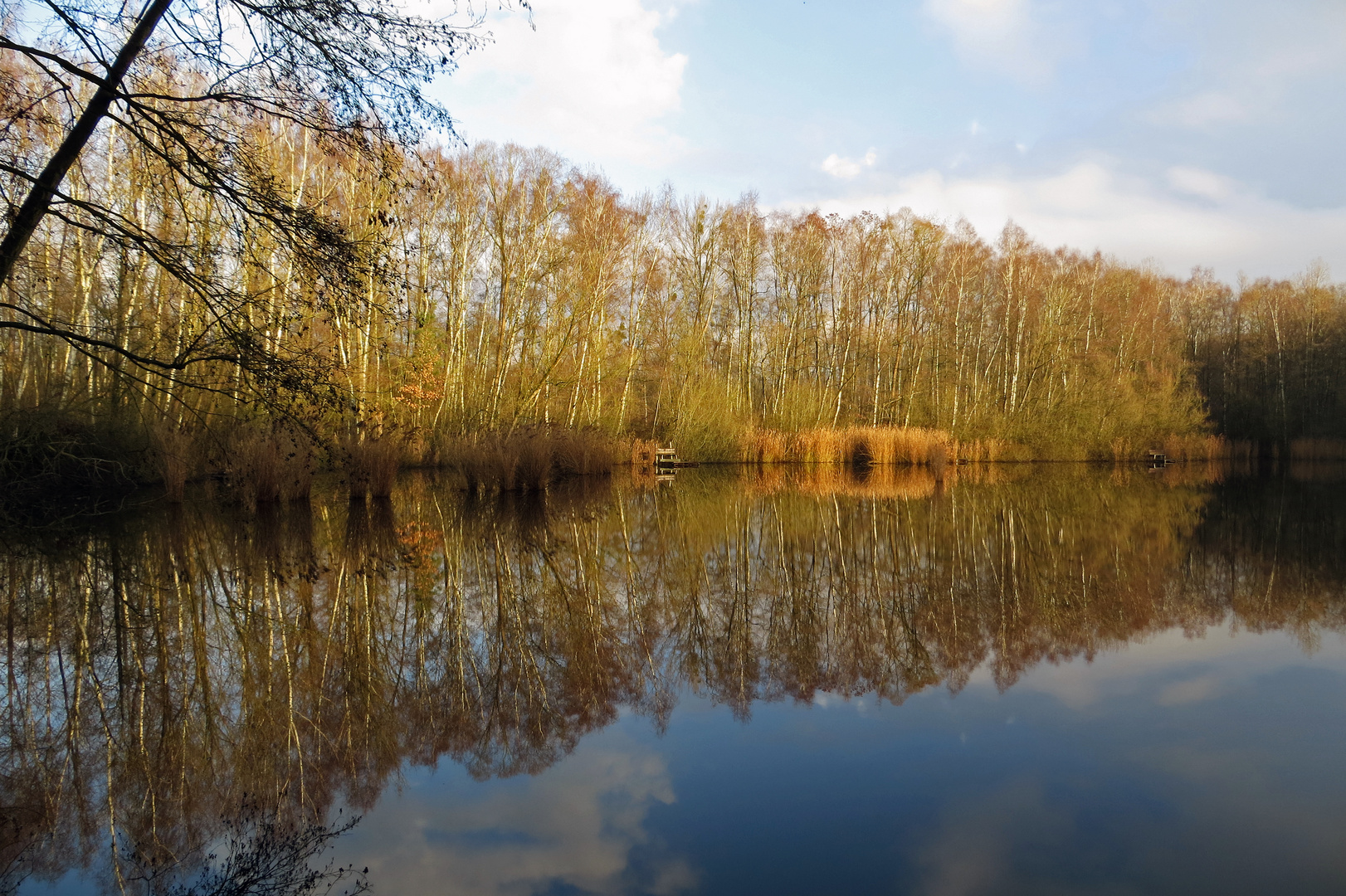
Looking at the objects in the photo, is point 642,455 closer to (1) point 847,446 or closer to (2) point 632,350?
(2) point 632,350

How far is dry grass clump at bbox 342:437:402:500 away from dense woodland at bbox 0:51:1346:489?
1.26 ft

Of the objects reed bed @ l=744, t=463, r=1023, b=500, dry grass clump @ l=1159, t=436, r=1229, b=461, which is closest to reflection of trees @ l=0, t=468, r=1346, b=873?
reed bed @ l=744, t=463, r=1023, b=500

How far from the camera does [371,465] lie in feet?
38.7

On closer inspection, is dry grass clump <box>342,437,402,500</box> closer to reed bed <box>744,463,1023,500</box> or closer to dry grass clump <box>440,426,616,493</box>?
dry grass clump <box>440,426,616,493</box>

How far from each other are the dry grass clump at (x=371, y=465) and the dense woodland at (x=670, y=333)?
15.1 inches

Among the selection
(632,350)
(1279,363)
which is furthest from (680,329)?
(1279,363)

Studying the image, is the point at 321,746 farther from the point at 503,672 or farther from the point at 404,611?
the point at 404,611

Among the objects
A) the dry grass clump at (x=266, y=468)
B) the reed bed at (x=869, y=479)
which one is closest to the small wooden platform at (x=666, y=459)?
the reed bed at (x=869, y=479)

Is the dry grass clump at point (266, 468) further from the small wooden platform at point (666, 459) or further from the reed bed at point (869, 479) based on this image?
the small wooden platform at point (666, 459)

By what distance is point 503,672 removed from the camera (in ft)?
13.8

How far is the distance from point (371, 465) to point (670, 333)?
1428 cm

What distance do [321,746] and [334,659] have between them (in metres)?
1.16

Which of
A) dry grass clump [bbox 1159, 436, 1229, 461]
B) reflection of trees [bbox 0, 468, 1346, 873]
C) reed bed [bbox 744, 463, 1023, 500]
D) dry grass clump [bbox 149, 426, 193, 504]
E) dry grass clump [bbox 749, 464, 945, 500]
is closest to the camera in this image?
reflection of trees [bbox 0, 468, 1346, 873]

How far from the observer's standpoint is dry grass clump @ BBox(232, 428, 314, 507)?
10.5 m
